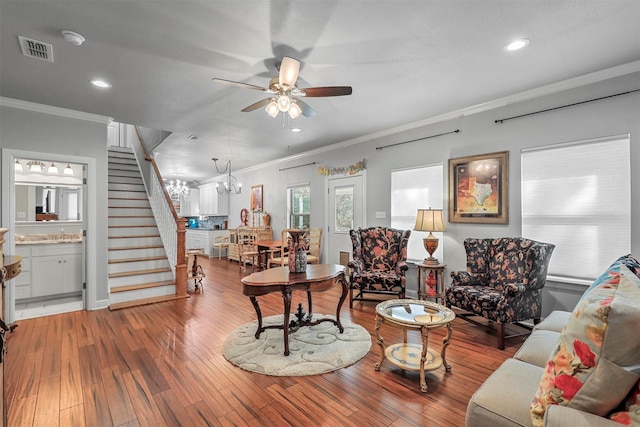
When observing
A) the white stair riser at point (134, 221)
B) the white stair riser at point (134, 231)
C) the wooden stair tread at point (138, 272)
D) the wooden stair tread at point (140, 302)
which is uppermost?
the white stair riser at point (134, 221)

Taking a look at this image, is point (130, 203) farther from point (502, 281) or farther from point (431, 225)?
point (502, 281)

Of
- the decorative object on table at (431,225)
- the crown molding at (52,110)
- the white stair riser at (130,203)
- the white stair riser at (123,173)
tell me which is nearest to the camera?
the crown molding at (52,110)

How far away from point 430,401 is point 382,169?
11.8 feet

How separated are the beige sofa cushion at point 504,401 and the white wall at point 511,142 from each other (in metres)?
2.41

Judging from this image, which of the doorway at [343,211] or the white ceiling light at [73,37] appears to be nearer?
the white ceiling light at [73,37]

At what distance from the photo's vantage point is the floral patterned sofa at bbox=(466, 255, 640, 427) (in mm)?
960

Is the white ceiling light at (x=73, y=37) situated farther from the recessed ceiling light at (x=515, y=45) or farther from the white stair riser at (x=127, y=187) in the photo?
the white stair riser at (x=127, y=187)

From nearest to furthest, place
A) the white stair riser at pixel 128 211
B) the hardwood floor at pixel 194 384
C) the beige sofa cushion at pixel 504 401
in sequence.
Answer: the beige sofa cushion at pixel 504 401 < the hardwood floor at pixel 194 384 < the white stair riser at pixel 128 211

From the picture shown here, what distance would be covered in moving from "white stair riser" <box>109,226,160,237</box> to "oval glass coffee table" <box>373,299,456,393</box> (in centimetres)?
462

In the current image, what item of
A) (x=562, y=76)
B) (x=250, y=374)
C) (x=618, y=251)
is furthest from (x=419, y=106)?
(x=250, y=374)

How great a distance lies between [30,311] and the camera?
153 inches

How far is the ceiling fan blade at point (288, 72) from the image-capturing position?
2262mm

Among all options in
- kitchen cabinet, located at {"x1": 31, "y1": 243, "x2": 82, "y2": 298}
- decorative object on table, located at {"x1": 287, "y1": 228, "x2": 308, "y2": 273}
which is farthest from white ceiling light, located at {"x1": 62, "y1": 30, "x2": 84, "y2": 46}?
kitchen cabinet, located at {"x1": 31, "y1": 243, "x2": 82, "y2": 298}

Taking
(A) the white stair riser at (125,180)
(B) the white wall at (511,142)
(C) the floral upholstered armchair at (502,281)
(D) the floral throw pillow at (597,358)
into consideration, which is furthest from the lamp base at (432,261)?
(A) the white stair riser at (125,180)
